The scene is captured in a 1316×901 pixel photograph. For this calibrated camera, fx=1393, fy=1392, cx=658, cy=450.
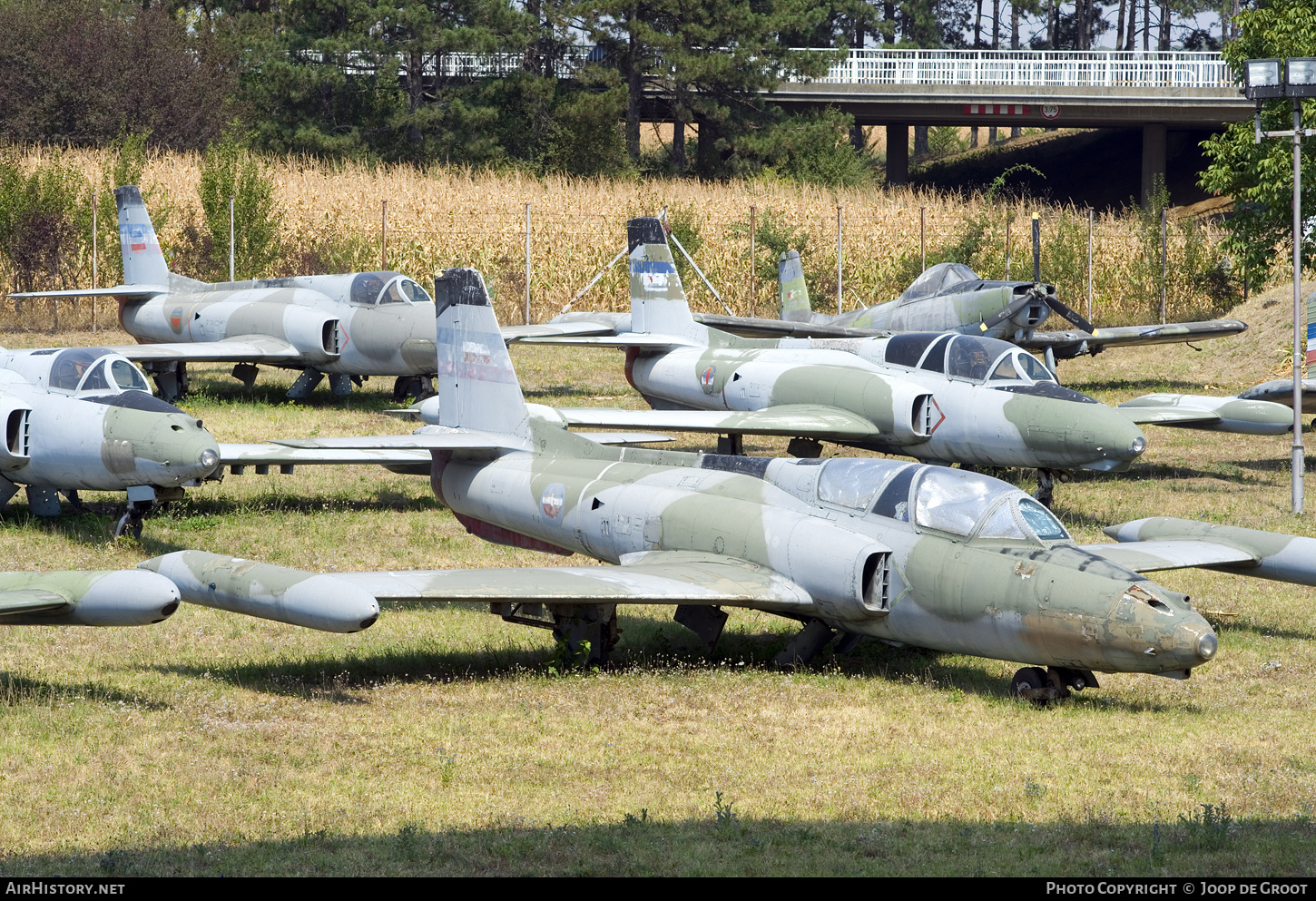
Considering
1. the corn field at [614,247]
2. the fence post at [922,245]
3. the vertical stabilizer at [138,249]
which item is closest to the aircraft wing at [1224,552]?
the vertical stabilizer at [138,249]

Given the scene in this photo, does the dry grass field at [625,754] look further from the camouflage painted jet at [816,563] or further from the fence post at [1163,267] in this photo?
the fence post at [1163,267]

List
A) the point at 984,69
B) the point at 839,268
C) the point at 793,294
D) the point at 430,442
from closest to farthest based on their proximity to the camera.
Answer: the point at 430,442, the point at 793,294, the point at 839,268, the point at 984,69

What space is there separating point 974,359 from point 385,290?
10.4m

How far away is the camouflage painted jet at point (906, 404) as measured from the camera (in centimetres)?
1577

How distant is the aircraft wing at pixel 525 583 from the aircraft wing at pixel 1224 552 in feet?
9.35

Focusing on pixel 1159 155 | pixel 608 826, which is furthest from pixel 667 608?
pixel 1159 155

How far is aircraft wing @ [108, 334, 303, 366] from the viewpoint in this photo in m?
22.3

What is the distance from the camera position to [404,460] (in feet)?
47.6

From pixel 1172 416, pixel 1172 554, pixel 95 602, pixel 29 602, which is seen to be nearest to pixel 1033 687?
pixel 1172 554

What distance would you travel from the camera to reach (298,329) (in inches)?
903

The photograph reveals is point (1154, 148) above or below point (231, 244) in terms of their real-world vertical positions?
above

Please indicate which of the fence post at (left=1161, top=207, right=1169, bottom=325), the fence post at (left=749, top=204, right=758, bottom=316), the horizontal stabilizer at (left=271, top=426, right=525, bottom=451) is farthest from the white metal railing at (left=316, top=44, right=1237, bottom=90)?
the horizontal stabilizer at (left=271, top=426, right=525, bottom=451)

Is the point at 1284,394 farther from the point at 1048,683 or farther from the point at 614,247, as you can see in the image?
the point at 614,247

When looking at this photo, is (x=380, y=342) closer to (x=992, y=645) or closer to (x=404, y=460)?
(x=404, y=460)
